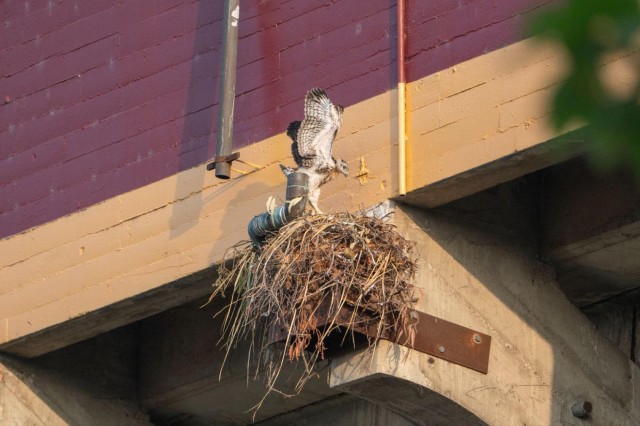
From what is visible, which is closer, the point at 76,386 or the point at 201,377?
the point at 201,377

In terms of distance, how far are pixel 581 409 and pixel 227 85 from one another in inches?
95.4

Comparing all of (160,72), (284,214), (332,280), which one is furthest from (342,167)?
(160,72)

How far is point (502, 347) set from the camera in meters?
6.52

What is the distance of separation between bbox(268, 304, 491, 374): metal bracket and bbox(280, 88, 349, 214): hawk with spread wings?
0.62m

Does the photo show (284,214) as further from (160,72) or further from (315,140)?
A: (160,72)

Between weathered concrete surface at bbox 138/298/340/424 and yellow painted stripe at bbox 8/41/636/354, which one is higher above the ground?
yellow painted stripe at bbox 8/41/636/354

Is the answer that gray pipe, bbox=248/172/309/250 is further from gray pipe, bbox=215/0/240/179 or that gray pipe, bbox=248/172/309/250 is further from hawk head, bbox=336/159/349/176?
gray pipe, bbox=215/0/240/179

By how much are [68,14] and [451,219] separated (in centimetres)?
310

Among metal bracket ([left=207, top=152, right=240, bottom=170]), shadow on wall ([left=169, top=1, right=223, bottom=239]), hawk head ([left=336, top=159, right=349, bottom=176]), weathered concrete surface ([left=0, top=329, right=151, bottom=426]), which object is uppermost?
shadow on wall ([left=169, top=1, right=223, bottom=239])

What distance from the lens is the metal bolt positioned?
21.7 ft

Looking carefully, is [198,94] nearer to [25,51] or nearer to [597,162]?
[25,51]

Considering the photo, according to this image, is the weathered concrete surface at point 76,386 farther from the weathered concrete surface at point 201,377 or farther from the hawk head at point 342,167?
the hawk head at point 342,167

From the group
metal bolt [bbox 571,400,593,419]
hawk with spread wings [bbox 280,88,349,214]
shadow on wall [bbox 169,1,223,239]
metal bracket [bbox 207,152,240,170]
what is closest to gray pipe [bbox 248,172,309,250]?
hawk with spread wings [bbox 280,88,349,214]

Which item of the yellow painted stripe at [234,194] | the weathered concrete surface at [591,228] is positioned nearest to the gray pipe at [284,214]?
the yellow painted stripe at [234,194]
